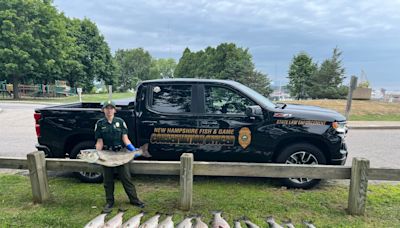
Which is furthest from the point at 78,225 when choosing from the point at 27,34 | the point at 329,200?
the point at 27,34

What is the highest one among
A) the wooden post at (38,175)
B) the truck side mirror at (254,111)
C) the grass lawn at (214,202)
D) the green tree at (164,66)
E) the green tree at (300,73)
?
the green tree at (164,66)

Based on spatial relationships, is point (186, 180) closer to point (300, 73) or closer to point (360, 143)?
point (360, 143)

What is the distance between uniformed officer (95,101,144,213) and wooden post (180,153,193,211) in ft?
2.47

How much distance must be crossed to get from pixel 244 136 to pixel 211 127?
1.90ft

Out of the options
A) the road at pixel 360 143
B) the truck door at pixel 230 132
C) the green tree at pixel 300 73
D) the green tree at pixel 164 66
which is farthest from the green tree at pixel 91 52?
the green tree at pixel 164 66

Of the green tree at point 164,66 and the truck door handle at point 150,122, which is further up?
the green tree at point 164,66

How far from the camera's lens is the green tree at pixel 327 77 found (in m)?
35.6

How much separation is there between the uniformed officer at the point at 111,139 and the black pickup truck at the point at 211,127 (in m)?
0.97

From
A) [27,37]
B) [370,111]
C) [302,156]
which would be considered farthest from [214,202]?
[27,37]

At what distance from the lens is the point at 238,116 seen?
16.4 feet

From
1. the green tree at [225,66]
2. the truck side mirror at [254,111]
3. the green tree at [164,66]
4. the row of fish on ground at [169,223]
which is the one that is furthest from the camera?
the green tree at [164,66]

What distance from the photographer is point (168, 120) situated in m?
5.11

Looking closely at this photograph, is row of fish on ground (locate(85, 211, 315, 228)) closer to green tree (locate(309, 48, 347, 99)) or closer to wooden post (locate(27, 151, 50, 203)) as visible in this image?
wooden post (locate(27, 151, 50, 203))

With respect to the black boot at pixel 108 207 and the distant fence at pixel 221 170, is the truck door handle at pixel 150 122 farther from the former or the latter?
the black boot at pixel 108 207
